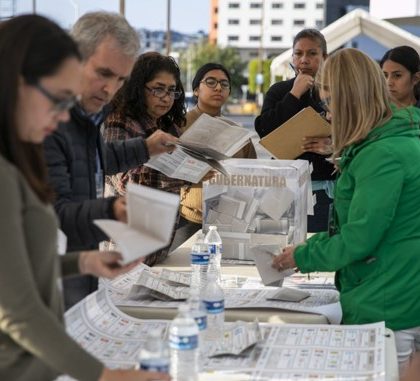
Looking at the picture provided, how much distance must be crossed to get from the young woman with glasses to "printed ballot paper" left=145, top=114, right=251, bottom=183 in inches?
60.7

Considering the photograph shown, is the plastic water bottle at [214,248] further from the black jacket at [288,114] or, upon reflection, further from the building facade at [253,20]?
the building facade at [253,20]

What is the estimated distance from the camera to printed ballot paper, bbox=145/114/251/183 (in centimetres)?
294

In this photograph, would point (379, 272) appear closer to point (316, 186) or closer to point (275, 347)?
point (275, 347)

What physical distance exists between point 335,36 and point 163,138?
7348 mm

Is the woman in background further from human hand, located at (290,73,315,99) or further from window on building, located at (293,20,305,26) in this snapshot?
window on building, located at (293,20,305,26)

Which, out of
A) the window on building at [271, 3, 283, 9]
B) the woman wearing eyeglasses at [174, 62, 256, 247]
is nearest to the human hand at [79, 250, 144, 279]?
the woman wearing eyeglasses at [174, 62, 256, 247]

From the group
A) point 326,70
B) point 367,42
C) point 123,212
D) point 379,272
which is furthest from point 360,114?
point 367,42

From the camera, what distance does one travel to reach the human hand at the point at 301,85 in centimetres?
408

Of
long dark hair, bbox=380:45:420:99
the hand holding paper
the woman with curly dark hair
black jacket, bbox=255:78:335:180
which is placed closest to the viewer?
the hand holding paper

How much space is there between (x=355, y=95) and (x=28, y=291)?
52.8 inches

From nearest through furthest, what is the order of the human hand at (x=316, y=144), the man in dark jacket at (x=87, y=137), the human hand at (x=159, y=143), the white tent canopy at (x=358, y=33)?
the man in dark jacket at (x=87, y=137), the human hand at (x=159, y=143), the human hand at (x=316, y=144), the white tent canopy at (x=358, y=33)

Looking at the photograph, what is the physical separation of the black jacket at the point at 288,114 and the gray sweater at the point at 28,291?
2.75m

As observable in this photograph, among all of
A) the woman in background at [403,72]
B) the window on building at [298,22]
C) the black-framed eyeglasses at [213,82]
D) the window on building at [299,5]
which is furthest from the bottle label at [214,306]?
the window on building at [299,5]

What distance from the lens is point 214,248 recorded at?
2.93 metres
